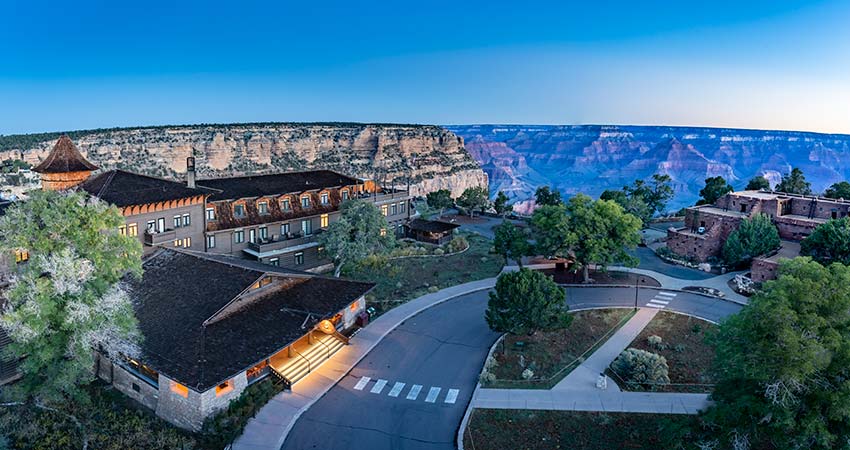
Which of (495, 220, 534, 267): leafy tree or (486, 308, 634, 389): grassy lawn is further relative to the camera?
(495, 220, 534, 267): leafy tree

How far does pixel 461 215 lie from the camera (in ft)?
266

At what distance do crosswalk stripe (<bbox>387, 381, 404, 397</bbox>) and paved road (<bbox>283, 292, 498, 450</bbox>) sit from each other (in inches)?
3.1

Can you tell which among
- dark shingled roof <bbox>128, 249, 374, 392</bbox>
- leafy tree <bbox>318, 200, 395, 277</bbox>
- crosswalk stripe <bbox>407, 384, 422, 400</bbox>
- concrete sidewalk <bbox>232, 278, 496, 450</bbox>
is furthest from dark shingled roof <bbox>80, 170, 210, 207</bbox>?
crosswalk stripe <bbox>407, 384, 422, 400</bbox>

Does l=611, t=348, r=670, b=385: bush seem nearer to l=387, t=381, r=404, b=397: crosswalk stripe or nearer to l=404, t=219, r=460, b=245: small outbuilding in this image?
l=387, t=381, r=404, b=397: crosswalk stripe

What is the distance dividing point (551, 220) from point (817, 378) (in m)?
26.3

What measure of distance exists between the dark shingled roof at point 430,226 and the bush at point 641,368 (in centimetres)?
3322

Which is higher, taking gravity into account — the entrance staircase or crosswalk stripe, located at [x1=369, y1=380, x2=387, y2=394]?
the entrance staircase

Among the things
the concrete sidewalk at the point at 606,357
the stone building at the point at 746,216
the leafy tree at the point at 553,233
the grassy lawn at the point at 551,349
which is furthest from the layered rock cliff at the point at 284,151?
the concrete sidewalk at the point at 606,357

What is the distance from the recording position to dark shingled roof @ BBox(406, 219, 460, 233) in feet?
200

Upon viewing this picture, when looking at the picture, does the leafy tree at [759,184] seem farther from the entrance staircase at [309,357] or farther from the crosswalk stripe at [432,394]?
the entrance staircase at [309,357]

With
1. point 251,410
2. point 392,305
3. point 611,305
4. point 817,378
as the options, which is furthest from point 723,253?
point 251,410

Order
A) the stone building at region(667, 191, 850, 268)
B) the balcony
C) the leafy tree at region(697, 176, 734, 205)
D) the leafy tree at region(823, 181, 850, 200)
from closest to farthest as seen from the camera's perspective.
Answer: the balcony → the stone building at region(667, 191, 850, 268) → the leafy tree at region(823, 181, 850, 200) → the leafy tree at region(697, 176, 734, 205)

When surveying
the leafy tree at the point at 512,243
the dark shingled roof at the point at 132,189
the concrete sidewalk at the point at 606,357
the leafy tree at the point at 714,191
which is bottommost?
the concrete sidewalk at the point at 606,357

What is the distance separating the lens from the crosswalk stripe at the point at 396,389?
89.1 feet
